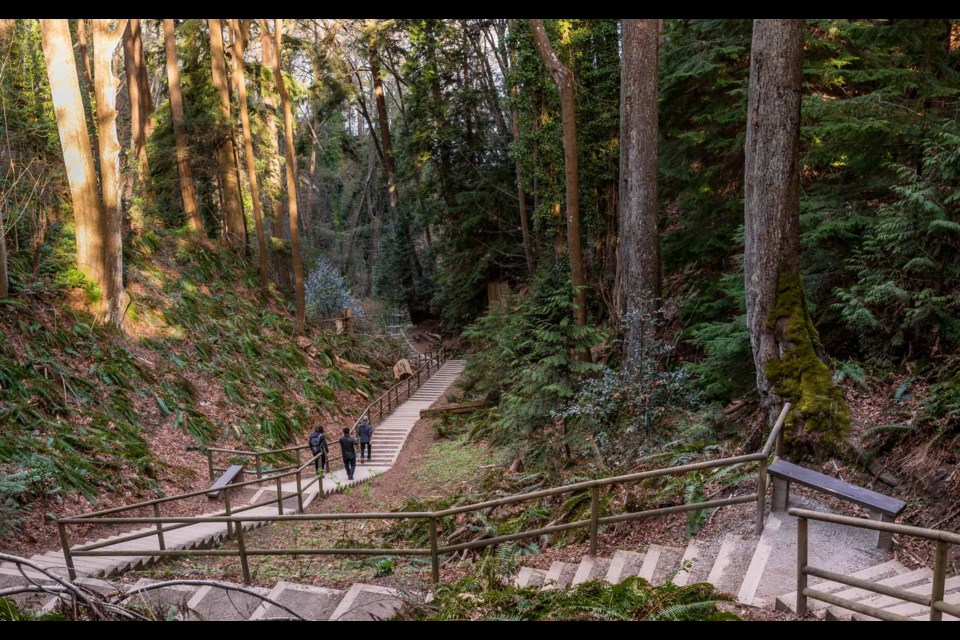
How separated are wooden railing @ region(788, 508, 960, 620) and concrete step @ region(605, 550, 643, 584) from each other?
1.68 metres

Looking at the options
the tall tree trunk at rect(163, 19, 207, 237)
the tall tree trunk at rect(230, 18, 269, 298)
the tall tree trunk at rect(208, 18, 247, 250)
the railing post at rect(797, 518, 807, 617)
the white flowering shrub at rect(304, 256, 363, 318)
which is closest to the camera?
the railing post at rect(797, 518, 807, 617)

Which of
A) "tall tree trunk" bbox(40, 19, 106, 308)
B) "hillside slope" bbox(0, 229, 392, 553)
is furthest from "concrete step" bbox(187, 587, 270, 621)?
"tall tree trunk" bbox(40, 19, 106, 308)

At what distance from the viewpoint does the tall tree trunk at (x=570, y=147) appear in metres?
14.3

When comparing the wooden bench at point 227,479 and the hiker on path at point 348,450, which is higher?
the wooden bench at point 227,479

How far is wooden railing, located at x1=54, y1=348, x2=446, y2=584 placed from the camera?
746 centimetres

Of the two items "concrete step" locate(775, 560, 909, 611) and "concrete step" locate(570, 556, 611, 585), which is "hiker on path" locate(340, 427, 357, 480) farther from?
"concrete step" locate(775, 560, 909, 611)

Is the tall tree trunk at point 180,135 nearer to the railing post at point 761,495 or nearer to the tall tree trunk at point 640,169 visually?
the tall tree trunk at point 640,169

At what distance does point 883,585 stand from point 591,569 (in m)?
2.74

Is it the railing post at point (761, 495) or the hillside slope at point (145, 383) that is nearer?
the railing post at point (761, 495)

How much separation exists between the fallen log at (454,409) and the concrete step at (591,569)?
551 inches

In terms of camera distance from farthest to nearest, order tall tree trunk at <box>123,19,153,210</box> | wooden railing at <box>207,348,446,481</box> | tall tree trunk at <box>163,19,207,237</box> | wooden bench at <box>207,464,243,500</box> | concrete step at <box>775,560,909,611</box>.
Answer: tall tree trunk at <box>123,19,153,210</box> → tall tree trunk at <box>163,19,207,237</box> → wooden railing at <box>207,348,446,481</box> → wooden bench at <box>207,464,243,500</box> → concrete step at <box>775,560,909,611</box>

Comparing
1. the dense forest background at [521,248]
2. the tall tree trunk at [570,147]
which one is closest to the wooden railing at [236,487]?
the dense forest background at [521,248]

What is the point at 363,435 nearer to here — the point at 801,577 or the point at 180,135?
the point at 180,135
